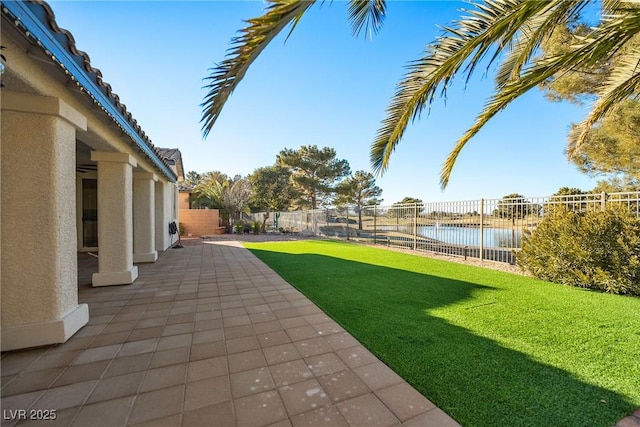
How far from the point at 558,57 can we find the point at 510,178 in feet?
40.4

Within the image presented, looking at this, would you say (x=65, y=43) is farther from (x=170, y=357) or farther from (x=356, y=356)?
(x=356, y=356)

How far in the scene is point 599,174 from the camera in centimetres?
1038

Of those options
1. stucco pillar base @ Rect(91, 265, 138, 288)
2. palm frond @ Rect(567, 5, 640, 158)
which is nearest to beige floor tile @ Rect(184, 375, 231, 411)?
stucco pillar base @ Rect(91, 265, 138, 288)

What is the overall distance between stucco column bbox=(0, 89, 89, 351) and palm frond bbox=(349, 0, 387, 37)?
3634 mm

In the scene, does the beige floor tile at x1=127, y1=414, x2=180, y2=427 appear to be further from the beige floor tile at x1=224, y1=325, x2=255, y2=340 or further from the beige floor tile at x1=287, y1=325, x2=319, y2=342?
the beige floor tile at x1=287, y1=325, x2=319, y2=342

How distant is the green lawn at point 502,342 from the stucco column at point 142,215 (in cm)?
521

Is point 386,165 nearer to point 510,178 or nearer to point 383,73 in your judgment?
point 383,73

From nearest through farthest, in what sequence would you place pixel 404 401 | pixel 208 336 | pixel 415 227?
pixel 404 401 → pixel 208 336 → pixel 415 227

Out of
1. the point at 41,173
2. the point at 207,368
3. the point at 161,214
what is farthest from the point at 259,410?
the point at 161,214

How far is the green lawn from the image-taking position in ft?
6.51

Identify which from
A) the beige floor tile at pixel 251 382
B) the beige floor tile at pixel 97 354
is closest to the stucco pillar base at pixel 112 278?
the beige floor tile at pixel 97 354

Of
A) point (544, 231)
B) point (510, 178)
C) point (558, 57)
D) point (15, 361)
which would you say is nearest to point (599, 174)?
point (510, 178)

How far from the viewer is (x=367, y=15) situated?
3361 millimetres

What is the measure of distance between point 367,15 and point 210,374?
14.7 feet
